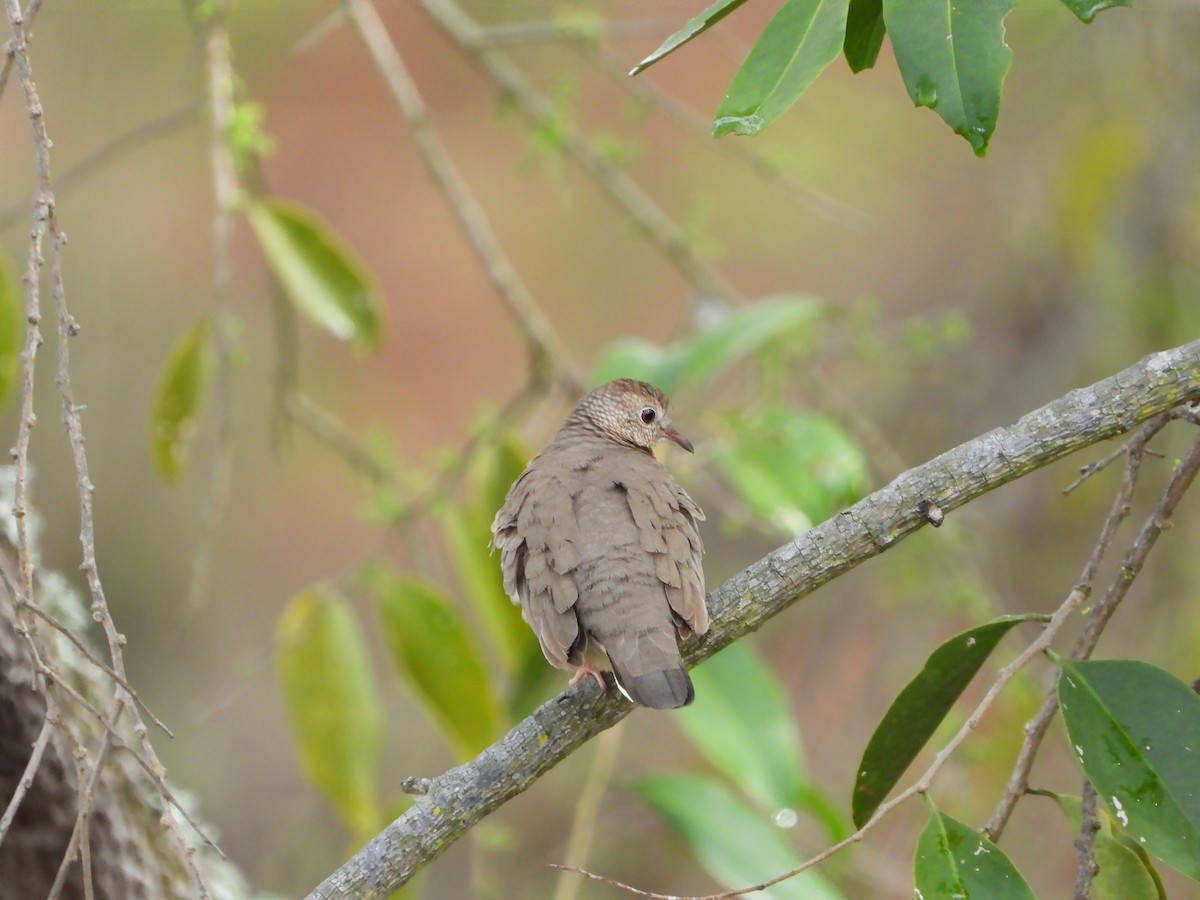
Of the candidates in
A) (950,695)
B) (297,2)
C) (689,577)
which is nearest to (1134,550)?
(950,695)

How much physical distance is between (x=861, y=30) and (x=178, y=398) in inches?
93.3

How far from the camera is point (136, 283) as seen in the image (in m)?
8.51

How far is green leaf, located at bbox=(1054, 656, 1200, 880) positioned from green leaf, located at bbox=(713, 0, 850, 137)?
1021 millimetres

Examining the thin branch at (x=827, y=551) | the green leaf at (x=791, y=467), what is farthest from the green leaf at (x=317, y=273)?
the thin branch at (x=827, y=551)

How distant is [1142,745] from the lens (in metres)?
2.01

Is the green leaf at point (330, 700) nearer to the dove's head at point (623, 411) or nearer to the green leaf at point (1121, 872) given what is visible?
the dove's head at point (623, 411)

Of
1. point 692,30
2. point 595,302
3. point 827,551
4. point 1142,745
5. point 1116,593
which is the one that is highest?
point 595,302

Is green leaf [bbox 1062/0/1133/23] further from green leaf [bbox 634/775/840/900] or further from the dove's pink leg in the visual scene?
green leaf [bbox 634/775/840/900]

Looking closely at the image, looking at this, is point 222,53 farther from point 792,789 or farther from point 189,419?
point 792,789

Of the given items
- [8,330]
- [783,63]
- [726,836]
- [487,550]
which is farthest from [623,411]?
[783,63]

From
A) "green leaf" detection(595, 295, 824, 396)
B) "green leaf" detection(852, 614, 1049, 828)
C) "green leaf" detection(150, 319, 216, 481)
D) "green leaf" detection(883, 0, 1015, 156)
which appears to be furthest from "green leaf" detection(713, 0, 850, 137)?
"green leaf" detection(150, 319, 216, 481)

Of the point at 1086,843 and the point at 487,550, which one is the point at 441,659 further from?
the point at 1086,843

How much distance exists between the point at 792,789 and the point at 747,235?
262 inches

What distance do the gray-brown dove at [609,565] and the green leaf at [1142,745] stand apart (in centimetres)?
67
